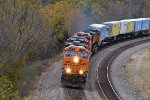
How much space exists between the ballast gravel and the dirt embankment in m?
0.60

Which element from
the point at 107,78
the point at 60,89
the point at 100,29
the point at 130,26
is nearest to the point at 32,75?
the point at 60,89

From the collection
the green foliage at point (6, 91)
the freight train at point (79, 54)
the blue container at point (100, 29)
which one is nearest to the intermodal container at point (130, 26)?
the freight train at point (79, 54)

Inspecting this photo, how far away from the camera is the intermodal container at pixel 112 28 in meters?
53.5

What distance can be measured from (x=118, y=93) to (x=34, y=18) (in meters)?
15.2

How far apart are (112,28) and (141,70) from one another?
1366cm

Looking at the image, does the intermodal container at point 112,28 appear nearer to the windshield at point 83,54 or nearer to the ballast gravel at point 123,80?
the ballast gravel at point 123,80

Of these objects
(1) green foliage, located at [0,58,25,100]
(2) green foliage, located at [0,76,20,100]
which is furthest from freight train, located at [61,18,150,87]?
(2) green foliage, located at [0,76,20,100]

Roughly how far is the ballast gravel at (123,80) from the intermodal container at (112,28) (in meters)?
4.82

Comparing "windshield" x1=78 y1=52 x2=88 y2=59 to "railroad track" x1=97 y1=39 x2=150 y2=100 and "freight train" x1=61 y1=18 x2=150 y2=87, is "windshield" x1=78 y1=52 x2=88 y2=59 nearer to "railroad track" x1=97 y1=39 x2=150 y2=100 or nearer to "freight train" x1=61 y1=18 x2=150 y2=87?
"freight train" x1=61 y1=18 x2=150 y2=87

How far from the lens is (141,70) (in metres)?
42.9

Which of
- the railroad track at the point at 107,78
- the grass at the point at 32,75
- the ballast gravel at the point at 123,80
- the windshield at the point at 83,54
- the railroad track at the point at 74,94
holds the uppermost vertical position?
the windshield at the point at 83,54

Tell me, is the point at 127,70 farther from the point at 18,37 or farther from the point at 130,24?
the point at 130,24

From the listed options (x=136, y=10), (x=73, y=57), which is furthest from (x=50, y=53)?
(x=136, y=10)

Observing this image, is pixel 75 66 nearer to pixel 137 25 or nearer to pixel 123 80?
pixel 123 80
